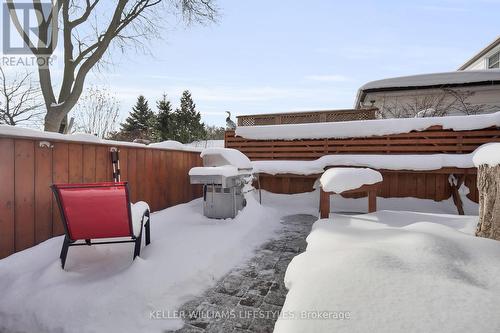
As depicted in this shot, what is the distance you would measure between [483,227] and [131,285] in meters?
3.05

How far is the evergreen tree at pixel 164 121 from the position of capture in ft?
88.5

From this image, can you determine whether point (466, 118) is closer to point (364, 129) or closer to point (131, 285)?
point (364, 129)

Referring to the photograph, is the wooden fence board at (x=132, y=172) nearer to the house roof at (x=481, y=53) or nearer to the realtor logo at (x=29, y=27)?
the realtor logo at (x=29, y=27)

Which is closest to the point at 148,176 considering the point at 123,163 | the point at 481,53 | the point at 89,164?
the point at 123,163

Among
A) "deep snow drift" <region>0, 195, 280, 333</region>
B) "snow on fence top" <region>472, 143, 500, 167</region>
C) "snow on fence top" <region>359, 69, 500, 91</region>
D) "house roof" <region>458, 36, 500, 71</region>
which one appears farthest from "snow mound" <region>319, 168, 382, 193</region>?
"house roof" <region>458, 36, 500, 71</region>

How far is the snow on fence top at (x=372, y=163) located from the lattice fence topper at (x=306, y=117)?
12.9 ft

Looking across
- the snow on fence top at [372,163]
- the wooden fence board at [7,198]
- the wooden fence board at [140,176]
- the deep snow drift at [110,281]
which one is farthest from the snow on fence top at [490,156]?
the wooden fence board at [140,176]

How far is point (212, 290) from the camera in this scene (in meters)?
2.67

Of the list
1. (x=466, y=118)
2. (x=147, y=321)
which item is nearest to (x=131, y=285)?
(x=147, y=321)

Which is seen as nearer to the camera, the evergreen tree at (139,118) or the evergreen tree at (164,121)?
the evergreen tree at (164,121)

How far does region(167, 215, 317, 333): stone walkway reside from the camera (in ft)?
7.09

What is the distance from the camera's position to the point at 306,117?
11938mm

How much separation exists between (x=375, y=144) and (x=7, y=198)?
7.13m

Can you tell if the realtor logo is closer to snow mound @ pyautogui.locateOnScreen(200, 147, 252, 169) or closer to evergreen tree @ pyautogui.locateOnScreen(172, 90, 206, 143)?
snow mound @ pyautogui.locateOnScreen(200, 147, 252, 169)
